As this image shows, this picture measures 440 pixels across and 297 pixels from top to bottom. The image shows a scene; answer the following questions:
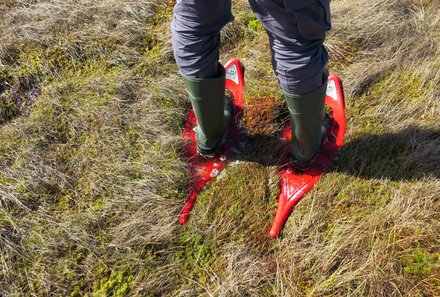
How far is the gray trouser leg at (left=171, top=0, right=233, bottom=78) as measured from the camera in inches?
62.7

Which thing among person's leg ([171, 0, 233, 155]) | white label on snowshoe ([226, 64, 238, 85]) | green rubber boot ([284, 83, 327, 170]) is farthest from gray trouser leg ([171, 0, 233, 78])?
white label on snowshoe ([226, 64, 238, 85])

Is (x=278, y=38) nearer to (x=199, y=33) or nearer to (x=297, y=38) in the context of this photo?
(x=297, y=38)

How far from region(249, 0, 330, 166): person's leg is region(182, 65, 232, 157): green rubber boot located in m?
0.32

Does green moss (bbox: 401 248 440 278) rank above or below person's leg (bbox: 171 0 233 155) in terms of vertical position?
below

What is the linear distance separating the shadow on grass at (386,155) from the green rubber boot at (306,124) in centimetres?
14

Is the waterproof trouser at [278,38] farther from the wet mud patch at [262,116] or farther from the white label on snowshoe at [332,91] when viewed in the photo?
the white label on snowshoe at [332,91]

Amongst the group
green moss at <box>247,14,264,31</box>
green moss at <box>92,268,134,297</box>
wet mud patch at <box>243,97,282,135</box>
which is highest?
green moss at <box>247,14,264,31</box>

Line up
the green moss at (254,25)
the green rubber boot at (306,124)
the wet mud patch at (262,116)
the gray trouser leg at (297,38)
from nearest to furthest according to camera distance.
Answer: the gray trouser leg at (297,38) < the green rubber boot at (306,124) < the wet mud patch at (262,116) < the green moss at (254,25)

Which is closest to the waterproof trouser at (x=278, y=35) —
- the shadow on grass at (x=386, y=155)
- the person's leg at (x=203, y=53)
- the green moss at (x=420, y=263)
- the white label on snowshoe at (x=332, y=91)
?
the person's leg at (x=203, y=53)

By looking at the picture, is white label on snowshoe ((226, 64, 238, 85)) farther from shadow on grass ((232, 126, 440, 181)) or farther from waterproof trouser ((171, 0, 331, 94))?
waterproof trouser ((171, 0, 331, 94))

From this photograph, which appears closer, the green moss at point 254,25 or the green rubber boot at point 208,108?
the green rubber boot at point 208,108

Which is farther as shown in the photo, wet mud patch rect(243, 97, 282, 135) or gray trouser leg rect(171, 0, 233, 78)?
wet mud patch rect(243, 97, 282, 135)

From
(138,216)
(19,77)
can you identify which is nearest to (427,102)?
(138,216)

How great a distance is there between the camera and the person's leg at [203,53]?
63.5 inches
